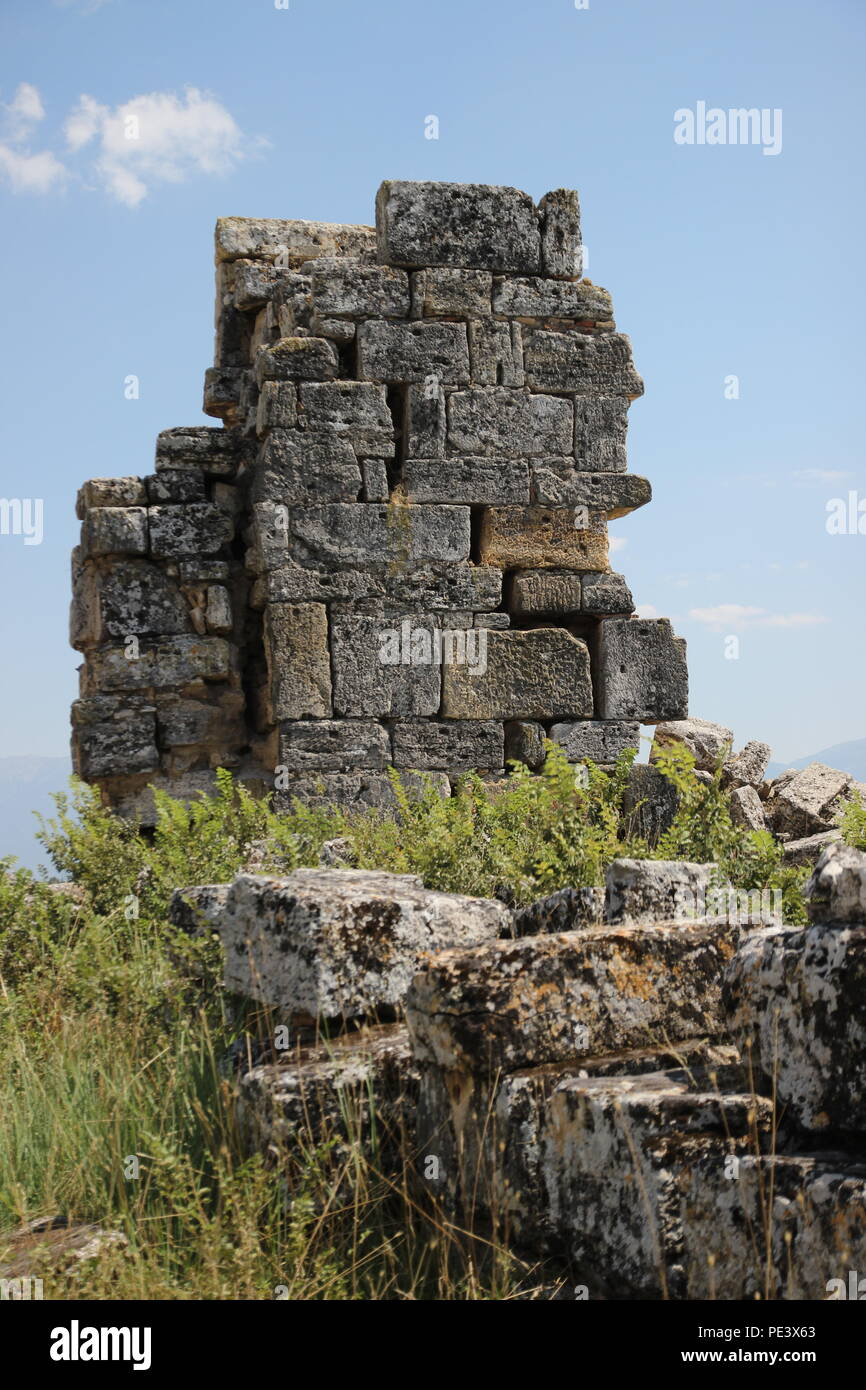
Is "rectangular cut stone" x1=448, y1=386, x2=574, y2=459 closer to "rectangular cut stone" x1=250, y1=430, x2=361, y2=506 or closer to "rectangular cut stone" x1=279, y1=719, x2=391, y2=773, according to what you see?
"rectangular cut stone" x1=250, y1=430, x2=361, y2=506

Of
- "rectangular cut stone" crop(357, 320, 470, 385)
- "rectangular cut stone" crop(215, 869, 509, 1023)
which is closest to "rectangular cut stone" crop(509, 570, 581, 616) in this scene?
"rectangular cut stone" crop(357, 320, 470, 385)

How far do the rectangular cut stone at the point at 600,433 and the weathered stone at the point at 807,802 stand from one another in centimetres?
369

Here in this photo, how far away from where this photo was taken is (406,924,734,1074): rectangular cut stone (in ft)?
11.0

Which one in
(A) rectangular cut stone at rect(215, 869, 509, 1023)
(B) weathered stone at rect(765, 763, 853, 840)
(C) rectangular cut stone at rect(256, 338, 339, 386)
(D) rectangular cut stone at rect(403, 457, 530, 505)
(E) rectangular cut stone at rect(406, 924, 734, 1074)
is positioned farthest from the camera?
(B) weathered stone at rect(765, 763, 853, 840)

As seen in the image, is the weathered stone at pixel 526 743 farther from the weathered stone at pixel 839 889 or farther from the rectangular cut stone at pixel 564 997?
the weathered stone at pixel 839 889

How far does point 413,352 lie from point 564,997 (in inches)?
256

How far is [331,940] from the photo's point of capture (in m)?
3.85

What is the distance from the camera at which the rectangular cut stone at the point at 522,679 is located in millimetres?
8930

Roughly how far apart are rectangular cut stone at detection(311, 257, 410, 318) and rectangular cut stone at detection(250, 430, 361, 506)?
0.91 meters

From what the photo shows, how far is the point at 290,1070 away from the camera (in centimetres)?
368

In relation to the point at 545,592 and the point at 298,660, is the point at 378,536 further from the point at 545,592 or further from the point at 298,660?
the point at 545,592

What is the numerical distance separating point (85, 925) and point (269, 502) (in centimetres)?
354

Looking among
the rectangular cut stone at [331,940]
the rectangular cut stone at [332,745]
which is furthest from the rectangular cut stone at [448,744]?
the rectangular cut stone at [331,940]
